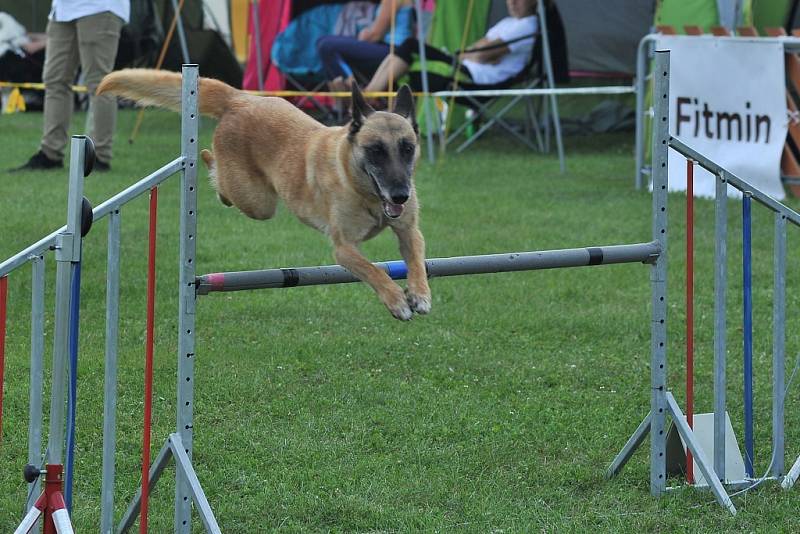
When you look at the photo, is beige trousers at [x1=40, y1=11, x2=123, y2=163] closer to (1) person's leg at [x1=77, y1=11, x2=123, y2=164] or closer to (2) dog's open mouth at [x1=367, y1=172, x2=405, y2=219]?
(1) person's leg at [x1=77, y1=11, x2=123, y2=164]

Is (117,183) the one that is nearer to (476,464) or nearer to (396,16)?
(396,16)

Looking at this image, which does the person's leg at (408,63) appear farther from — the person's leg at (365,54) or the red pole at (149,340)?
the red pole at (149,340)

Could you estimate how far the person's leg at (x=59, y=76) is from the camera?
1060cm

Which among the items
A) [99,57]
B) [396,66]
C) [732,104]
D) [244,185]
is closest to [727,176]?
[244,185]

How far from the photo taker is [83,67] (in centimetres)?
1062

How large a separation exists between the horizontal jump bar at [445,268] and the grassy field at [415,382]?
88cm

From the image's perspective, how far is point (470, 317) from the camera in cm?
690

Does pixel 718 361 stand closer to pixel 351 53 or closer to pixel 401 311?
pixel 401 311

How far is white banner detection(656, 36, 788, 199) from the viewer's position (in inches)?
390

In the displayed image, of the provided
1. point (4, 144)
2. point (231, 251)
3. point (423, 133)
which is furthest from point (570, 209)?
point (4, 144)

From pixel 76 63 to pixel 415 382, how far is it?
6421mm

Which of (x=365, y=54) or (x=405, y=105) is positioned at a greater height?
(x=365, y=54)

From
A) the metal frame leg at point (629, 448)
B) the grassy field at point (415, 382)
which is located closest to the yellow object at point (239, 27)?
the grassy field at point (415, 382)

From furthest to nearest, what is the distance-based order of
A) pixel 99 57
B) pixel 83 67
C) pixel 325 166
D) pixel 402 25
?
1. pixel 402 25
2. pixel 83 67
3. pixel 99 57
4. pixel 325 166
